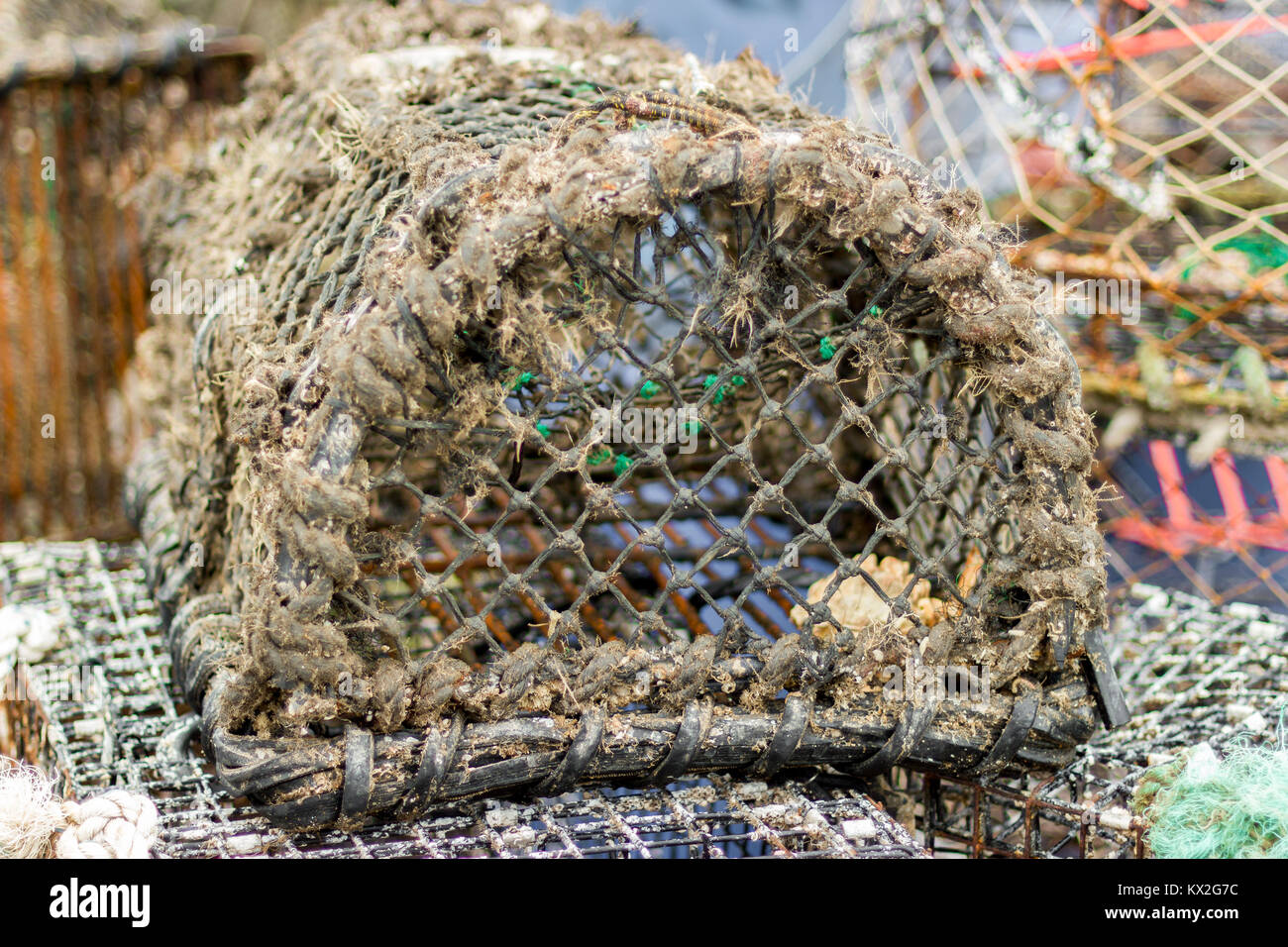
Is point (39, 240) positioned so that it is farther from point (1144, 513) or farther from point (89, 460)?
point (1144, 513)

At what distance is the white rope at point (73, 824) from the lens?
1.45m

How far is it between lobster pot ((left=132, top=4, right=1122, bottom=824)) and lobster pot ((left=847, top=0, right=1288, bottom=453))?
100 centimetres

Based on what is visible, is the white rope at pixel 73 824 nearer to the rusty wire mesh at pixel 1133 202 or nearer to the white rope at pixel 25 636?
the white rope at pixel 25 636

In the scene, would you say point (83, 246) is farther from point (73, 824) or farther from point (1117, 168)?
point (1117, 168)

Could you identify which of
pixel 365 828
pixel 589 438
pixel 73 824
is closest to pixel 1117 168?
pixel 589 438

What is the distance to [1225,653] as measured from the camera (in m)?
2.42

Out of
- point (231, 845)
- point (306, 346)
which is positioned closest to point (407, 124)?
point (306, 346)

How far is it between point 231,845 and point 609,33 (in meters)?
2.02

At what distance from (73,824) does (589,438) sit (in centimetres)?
89

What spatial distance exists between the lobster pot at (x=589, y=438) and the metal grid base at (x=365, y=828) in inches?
2.7

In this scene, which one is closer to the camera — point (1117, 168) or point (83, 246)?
point (1117, 168)

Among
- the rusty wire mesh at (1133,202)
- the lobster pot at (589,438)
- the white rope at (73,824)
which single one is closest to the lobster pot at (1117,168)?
the rusty wire mesh at (1133,202)

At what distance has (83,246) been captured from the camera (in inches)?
154

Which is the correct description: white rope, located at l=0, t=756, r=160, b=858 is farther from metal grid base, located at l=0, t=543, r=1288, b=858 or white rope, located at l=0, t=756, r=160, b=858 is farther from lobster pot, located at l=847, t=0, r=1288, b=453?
lobster pot, located at l=847, t=0, r=1288, b=453
